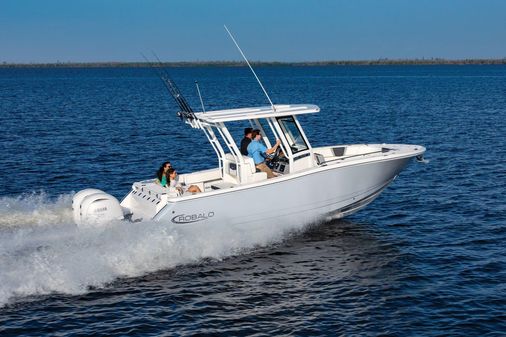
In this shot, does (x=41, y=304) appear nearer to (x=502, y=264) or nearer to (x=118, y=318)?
(x=118, y=318)

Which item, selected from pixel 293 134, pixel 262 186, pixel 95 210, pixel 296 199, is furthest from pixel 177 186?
pixel 293 134

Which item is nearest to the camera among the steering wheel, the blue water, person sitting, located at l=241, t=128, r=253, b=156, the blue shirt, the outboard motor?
the blue water

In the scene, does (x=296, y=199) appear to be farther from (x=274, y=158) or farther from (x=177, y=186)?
(x=177, y=186)

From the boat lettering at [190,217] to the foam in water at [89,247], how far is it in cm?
14

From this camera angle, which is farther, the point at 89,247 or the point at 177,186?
the point at 177,186

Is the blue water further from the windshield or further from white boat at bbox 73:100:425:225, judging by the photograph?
the windshield

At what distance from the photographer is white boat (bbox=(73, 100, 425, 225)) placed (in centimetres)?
1475

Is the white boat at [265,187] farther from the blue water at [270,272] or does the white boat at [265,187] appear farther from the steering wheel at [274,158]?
the blue water at [270,272]

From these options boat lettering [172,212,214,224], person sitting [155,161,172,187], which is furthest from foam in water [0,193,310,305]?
person sitting [155,161,172,187]

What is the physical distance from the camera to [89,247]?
13.5 metres

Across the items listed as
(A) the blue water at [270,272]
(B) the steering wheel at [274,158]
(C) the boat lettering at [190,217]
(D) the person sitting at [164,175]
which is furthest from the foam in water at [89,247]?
(D) the person sitting at [164,175]

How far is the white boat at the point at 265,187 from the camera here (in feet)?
48.4

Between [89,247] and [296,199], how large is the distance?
5.06m

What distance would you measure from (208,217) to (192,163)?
1526 centimetres
